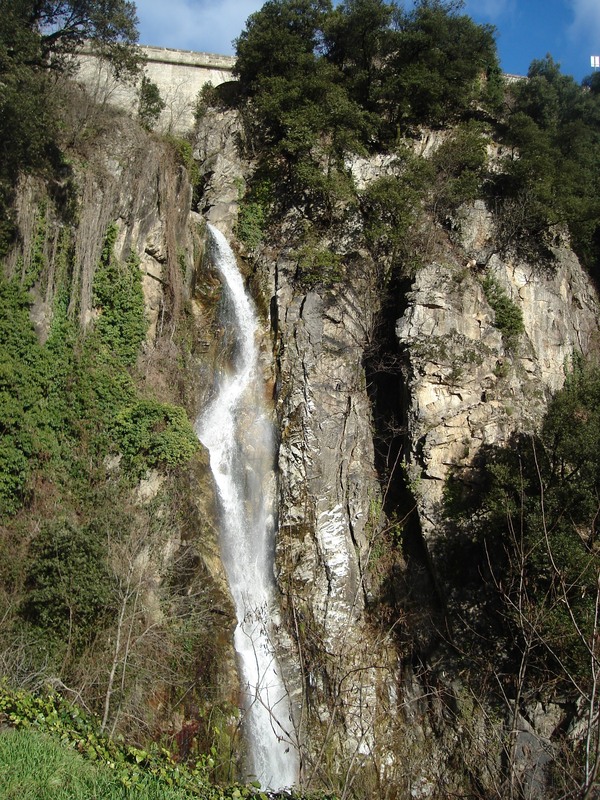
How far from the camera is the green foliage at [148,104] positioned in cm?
2105

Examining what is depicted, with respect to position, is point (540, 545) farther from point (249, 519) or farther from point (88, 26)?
point (88, 26)

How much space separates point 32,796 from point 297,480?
33.2 ft

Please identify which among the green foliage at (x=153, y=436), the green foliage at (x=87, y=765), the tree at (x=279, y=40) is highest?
the tree at (x=279, y=40)

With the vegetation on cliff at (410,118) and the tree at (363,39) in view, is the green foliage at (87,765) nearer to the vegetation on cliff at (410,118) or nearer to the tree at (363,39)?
the vegetation on cliff at (410,118)

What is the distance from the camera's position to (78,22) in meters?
15.6

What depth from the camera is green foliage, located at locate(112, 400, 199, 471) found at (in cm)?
1398

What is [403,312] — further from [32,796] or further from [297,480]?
[32,796]

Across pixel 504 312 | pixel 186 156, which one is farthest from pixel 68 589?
pixel 186 156

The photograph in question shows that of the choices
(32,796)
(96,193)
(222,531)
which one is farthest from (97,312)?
(32,796)

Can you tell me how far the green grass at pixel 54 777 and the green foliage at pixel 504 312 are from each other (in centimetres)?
1497

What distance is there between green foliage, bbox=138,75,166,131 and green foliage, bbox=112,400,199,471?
37.0 ft

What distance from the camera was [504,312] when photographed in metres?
18.4

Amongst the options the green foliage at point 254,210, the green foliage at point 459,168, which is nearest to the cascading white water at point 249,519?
the green foliage at point 254,210

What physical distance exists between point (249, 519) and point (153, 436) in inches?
116
